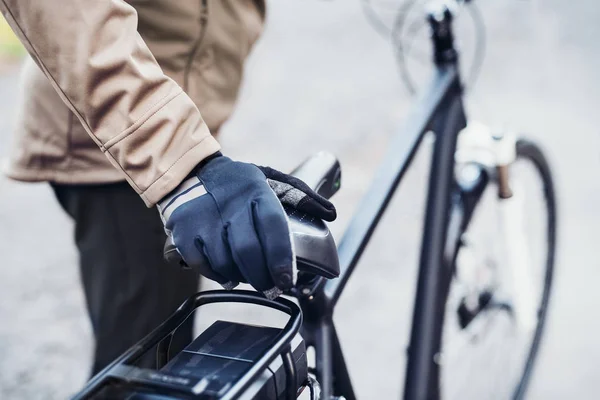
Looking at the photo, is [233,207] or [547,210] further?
[547,210]

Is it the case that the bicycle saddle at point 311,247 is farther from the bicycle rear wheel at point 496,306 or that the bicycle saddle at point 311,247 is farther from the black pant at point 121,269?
the bicycle rear wheel at point 496,306

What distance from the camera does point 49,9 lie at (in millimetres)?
854

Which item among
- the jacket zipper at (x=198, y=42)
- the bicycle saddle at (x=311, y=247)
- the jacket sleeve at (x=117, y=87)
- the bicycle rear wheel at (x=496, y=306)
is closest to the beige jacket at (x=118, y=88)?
the jacket sleeve at (x=117, y=87)

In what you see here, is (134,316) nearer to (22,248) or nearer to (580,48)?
(22,248)

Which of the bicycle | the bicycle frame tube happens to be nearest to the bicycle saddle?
the bicycle

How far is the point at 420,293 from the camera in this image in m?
1.50

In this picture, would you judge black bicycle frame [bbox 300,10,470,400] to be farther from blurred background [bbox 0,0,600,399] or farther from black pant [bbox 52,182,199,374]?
black pant [bbox 52,182,199,374]

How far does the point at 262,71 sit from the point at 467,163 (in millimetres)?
3050

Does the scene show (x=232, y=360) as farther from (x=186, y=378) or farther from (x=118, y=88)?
(x=118, y=88)

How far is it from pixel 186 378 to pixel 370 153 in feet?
9.51

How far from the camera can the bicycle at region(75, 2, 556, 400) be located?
2.57ft

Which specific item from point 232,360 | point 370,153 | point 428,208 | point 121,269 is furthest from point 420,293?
point 370,153

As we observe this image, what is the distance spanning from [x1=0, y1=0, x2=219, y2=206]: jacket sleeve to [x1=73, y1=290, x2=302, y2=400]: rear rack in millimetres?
156

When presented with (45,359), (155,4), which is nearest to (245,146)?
(45,359)
